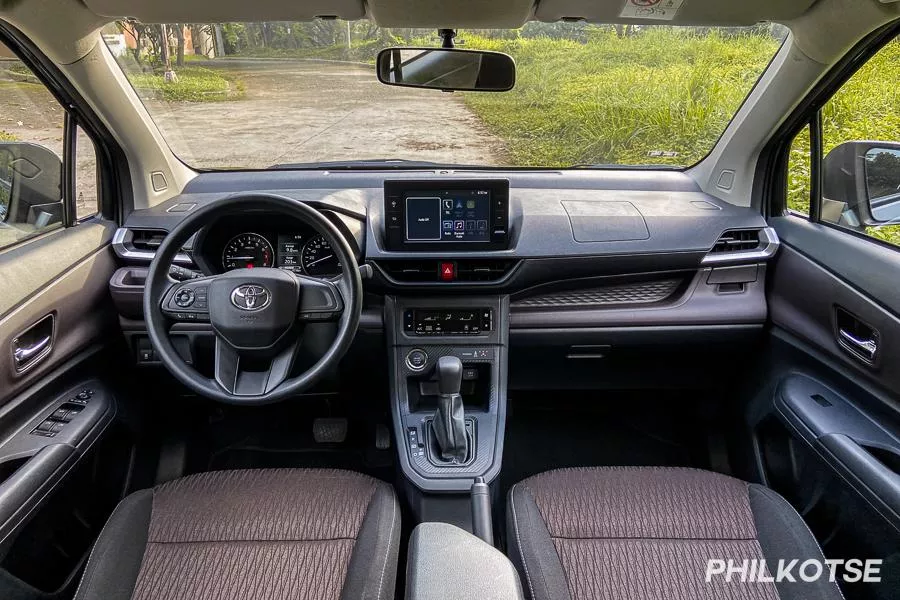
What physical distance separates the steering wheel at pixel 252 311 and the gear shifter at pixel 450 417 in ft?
1.77

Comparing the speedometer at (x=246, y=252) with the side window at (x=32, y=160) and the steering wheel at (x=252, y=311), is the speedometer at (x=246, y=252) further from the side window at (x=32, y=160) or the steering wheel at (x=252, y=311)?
the side window at (x=32, y=160)

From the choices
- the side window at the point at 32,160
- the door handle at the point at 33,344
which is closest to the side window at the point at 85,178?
the side window at the point at 32,160

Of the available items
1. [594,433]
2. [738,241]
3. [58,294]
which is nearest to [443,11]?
[738,241]

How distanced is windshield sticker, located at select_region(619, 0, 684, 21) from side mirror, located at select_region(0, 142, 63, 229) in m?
2.14

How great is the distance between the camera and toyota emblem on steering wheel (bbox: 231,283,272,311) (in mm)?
1836

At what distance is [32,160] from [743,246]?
2758mm

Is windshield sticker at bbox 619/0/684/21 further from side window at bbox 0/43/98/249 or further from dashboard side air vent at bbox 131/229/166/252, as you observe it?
side window at bbox 0/43/98/249

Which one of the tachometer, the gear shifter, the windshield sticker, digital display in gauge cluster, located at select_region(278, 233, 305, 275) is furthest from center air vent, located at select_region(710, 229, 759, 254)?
digital display in gauge cluster, located at select_region(278, 233, 305, 275)

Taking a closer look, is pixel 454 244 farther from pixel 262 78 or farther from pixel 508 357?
pixel 262 78

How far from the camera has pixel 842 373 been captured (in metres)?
2.10

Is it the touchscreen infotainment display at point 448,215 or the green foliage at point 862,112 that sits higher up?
the green foliage at point 862,112

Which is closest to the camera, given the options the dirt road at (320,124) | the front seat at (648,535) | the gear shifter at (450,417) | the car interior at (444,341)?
the front seat at (648,535)

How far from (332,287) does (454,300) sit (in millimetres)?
643

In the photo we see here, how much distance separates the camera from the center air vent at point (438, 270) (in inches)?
93.0
